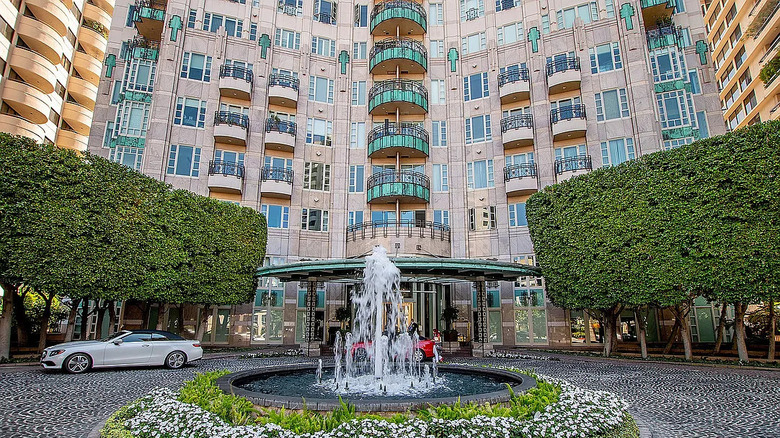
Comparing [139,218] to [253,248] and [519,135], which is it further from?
[519,135]

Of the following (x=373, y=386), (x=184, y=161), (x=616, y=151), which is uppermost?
(x=616, y=151)

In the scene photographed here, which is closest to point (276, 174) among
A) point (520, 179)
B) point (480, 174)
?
point (480, 174)

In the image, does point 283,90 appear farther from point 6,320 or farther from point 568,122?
point 6,320

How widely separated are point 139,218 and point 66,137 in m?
28.5

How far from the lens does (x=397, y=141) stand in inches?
1168

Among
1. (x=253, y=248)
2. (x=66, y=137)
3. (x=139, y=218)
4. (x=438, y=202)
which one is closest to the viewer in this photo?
(x=139, y=218)

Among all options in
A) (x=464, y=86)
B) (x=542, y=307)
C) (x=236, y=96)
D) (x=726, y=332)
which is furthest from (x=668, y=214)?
(x=236, y=96)

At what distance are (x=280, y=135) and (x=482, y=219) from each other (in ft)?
49.1

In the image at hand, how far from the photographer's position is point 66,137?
39.5 metres

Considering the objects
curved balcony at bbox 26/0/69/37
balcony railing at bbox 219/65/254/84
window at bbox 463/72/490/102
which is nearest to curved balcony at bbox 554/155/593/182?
window at bbox 463/72/490/102

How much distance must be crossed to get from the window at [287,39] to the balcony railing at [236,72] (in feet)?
11.8

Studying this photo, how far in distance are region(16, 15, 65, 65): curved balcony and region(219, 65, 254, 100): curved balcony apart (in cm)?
1456

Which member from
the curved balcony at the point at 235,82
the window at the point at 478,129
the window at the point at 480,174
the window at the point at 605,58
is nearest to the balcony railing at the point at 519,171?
the window at the point at 480,174

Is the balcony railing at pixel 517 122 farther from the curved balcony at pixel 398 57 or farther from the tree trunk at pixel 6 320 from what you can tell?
the tree trunk at pixel 6 320
